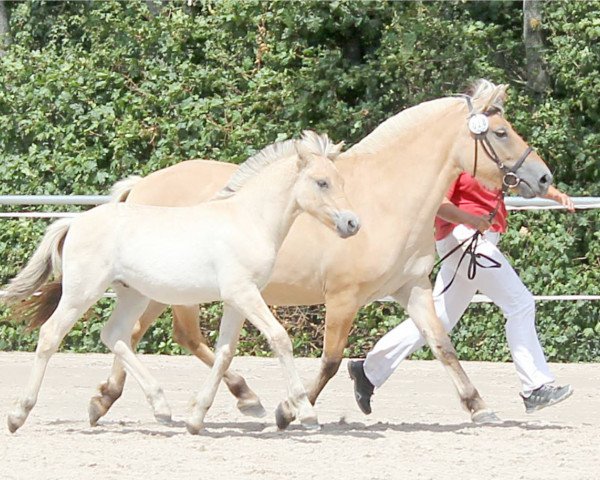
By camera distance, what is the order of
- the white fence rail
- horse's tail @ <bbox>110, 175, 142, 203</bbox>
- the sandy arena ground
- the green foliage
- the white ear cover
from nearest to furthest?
the sandy arena ground < the white ear cover < horse's tail @ <bbox>110, 175, 142, 203</bbox> < the white fence rail < the green foliage

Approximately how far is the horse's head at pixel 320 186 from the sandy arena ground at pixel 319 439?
1021mm

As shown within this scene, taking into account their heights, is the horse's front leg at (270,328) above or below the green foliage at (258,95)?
above

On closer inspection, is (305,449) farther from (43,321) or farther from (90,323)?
(90,323)

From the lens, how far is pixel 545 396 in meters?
7.48

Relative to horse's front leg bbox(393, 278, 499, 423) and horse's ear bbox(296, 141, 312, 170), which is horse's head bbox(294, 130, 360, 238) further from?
horse's front leg bbox(393, 278, 499, 423)

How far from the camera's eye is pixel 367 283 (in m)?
7.23

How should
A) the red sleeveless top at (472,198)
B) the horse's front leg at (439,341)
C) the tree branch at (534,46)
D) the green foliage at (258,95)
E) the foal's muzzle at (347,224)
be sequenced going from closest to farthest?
the foal's muzzle at (347,224), the horse's front leg at (439,341), the red sleeveless top at (472,198), the green foliage at (258,95), the tree branch at (534,46)

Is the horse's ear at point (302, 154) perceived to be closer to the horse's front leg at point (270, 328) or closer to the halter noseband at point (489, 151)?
the horse's front leg at point (270, 328)

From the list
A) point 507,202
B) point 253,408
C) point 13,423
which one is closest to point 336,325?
point 253,408

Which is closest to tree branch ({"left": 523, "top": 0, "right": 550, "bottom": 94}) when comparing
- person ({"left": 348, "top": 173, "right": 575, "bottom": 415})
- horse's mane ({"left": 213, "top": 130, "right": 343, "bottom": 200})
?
person ({"left": 348, "top": 173, "right": 575, "bottom": 415})

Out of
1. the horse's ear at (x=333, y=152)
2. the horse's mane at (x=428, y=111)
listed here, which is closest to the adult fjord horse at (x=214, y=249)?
the horse's ear at (x=333, y=152)

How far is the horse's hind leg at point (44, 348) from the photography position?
22.2 ft

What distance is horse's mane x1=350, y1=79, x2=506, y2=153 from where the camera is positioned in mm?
7348

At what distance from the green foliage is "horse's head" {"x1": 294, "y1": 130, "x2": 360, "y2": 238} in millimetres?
5046
